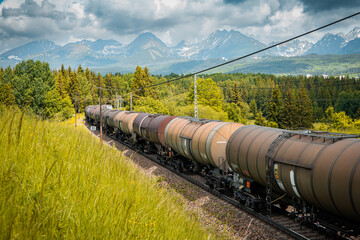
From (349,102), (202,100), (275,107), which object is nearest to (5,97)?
(202,100)

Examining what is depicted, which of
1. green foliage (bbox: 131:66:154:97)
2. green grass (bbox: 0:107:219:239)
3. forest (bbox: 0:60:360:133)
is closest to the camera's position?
green grass (bbox: 0:107:219:239)

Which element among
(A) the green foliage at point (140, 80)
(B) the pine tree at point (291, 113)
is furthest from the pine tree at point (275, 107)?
(A) the green foliage at point (140, 80)

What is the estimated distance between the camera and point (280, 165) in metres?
9.91

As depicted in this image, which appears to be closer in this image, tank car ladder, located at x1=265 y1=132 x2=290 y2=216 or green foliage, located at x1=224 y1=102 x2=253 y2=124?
tank car ladder, located at x1=265 y1=132 x2=290 y2=216

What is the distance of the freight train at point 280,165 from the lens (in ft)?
25.0

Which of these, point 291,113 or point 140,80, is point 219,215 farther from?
point 140,80

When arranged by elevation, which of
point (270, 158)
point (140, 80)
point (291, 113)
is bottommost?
point (291, 113)

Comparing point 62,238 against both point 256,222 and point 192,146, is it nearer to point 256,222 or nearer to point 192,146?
point 256,222

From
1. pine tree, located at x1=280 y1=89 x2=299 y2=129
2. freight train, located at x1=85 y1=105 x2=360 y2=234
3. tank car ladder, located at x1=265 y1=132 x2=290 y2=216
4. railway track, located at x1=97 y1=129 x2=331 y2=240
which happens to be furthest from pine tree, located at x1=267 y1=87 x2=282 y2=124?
tank car ladder, located at x1=265 y1=132 x2=290 y2=216

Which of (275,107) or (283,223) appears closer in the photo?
(283,223)

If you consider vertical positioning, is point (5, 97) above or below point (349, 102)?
above

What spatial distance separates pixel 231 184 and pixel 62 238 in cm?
1226

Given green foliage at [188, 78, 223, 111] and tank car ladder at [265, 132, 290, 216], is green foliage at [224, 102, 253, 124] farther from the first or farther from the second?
tank car ladder at [265, 132, 290, 216]

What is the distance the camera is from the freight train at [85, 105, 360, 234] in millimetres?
7613
